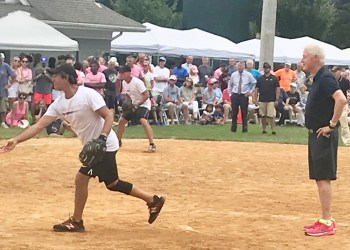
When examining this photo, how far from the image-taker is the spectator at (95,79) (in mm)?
23484

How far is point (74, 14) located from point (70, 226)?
2506cm

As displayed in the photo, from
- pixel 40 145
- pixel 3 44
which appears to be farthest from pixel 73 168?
pixel 3 44

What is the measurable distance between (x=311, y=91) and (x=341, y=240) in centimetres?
166

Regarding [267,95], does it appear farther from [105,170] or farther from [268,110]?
[105,170]

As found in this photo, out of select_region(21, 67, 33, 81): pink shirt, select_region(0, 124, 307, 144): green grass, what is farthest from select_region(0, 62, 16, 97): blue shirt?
select_region(0, 124, 307, 144): green grass

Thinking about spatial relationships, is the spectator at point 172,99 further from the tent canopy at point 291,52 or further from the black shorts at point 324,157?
the black shorts at point 324,157

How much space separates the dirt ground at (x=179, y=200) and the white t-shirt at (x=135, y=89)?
1061mm

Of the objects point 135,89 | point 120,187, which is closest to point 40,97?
point 135,89

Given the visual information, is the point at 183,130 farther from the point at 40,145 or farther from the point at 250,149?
the point at 40,145

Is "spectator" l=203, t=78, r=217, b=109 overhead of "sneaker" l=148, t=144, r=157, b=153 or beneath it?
beneath

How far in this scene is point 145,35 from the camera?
33719mm

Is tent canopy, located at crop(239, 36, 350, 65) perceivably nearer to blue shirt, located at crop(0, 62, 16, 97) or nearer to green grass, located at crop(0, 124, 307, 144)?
green grass, located at crop(0, 124, 307, 144)

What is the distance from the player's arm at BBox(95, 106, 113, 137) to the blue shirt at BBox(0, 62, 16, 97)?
13982 millimetres

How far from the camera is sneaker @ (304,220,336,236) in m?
9.37
